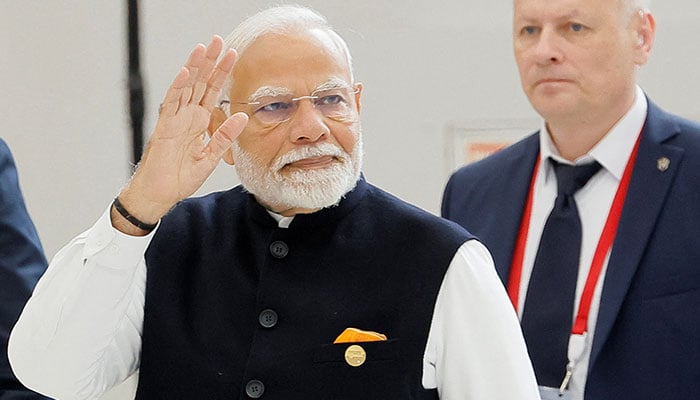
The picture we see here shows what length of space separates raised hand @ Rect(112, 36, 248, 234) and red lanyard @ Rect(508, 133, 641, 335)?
0.98 metres

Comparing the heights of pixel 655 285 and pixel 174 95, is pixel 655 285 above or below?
below

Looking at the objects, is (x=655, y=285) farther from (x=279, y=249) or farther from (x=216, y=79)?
(x=216, y=79)

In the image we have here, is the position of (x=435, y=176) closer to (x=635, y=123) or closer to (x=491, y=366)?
(x=635, y=123)

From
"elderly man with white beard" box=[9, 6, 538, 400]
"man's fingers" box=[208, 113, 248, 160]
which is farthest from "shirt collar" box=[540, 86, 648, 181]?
"man's fingers" box=[208, 113, 248, 160]

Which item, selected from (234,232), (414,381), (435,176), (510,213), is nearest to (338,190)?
(234,232)

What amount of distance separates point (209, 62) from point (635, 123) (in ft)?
3.86

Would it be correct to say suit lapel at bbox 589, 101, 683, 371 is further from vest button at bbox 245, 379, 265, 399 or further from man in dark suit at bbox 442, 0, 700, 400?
vest button at bbox 245, 379, 265, 399

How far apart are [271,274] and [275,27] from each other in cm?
45

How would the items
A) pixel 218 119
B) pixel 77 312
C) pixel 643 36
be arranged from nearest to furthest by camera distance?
1. pixel 77 312
2. pixel 218 119
3. pixel 643 36

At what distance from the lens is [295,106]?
6.64 feet

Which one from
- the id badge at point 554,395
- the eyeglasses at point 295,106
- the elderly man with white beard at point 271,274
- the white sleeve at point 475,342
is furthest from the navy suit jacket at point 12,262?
the id badge at point 554,395

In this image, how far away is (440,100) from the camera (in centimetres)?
348

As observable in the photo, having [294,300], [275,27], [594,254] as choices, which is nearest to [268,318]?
[294,300]

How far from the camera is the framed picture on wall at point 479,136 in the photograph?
3.46 m
